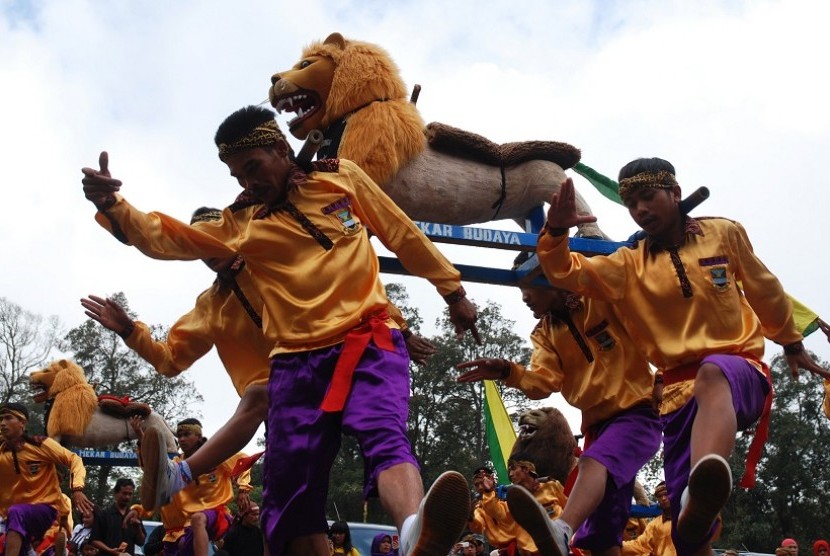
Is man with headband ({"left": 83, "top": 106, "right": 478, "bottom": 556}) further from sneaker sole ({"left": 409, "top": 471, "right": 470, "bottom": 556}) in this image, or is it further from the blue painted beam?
the blue painted beam

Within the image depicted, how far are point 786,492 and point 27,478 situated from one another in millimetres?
23722

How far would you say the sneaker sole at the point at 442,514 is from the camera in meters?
3.13

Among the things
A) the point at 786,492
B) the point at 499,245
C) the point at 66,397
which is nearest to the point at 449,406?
the point at 786,492

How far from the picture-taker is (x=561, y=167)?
287 inches

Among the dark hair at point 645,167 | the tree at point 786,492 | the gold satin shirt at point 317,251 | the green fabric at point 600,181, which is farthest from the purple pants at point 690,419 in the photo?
the tree at point 786,492

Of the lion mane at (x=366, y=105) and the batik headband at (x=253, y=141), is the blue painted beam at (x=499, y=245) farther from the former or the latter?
the batik headband at (x=253, y=141)

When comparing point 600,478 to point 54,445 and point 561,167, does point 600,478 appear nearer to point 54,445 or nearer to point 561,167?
point 561,167

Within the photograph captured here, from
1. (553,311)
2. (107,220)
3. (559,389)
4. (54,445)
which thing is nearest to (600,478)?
(559,389)

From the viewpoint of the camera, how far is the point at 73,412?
12.7 m

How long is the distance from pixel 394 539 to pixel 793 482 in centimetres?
2156

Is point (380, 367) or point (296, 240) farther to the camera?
point (296, 240)

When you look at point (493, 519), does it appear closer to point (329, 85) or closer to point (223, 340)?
point (223, 340)

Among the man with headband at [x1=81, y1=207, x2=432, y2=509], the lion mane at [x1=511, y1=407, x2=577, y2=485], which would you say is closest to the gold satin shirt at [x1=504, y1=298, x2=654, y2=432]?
the man with headband at [x1=81, y1=207, x2=432, y2=509]

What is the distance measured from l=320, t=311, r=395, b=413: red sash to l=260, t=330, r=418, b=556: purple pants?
24 millimetres
